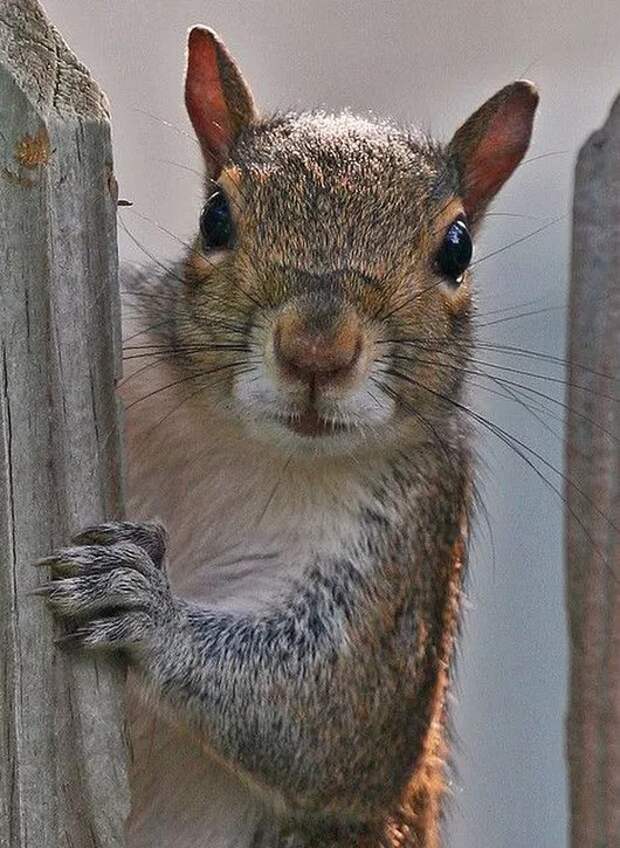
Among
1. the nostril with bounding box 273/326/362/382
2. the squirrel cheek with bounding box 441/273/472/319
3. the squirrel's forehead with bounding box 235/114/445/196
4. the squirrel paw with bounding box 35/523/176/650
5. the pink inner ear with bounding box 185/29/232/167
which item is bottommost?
the squirrel paw with bounding box 35/523/176/650

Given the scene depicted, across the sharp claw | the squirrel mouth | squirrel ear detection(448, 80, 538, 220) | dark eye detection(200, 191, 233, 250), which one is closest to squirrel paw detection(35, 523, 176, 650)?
the sharp claw

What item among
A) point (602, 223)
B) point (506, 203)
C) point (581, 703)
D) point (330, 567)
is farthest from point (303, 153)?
point (506, 203)

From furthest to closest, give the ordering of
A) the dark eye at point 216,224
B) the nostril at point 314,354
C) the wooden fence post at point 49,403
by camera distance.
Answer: the dark eye at point 216,224 < the nostril at point 314,354 < the wooden fence post at point 49,403

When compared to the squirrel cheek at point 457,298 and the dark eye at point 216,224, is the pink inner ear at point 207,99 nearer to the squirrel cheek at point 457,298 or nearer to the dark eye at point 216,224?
the dark eye at point 216,224

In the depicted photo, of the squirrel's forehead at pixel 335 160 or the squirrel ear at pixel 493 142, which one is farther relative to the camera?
the squirrel ear at pixel 493 142

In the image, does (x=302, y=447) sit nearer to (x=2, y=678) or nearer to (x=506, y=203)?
(x=2, y=678)

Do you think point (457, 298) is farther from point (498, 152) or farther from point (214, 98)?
point (214, 98)

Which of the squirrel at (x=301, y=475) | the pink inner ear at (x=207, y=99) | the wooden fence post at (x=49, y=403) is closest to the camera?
the wooden fence post at (x=49, y=403)

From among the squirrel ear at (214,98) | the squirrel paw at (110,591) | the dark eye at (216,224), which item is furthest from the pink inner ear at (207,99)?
the squirrel paw at (110,591)

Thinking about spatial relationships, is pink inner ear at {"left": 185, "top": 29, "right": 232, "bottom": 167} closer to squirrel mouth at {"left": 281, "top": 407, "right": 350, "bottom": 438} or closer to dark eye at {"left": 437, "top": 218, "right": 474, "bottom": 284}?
dark eye at {"left": 437, "top": 218, "right": 474, "bottom": 284}
